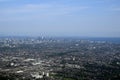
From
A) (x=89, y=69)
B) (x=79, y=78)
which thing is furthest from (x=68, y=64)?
(x=79, y=78)

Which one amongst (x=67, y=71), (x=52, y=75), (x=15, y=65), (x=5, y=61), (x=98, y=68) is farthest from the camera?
(x=5, y=61)

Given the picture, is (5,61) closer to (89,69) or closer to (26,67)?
(26,67)

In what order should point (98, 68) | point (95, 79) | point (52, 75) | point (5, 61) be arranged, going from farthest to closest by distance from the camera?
1. point (5, 61)
2. point (98, 68)
3. point (52, 75)
4. point (95, 79)

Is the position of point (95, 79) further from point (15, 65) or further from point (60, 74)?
point (15, 65)

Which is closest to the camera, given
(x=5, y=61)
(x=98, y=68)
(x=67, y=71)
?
(x=67, y=71)

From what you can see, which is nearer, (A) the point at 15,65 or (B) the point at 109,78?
(B) the point at 109,78

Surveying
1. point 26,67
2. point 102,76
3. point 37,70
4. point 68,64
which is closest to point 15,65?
point 26,67

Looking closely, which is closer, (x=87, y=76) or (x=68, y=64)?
(x=87, y=76)

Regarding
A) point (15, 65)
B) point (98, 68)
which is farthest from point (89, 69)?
point (15, 65)
